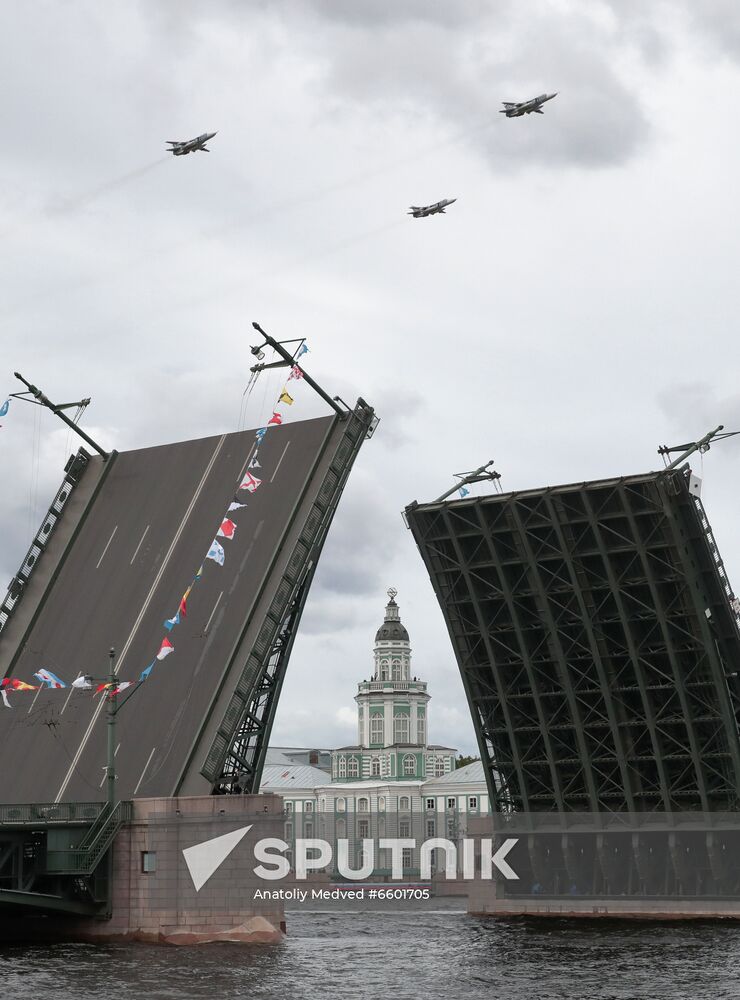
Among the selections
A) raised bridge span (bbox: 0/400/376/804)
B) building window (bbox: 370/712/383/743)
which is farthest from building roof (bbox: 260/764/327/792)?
raised bridge span (bbox: 0/400/376/804)

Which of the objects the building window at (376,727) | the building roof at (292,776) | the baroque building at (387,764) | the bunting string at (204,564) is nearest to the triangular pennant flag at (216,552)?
the bunting string at (204,564)

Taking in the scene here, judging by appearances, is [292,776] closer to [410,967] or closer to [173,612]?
[173,612]

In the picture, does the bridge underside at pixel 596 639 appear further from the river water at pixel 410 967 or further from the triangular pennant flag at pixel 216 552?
the triangular pennant flag at pixel 216 552

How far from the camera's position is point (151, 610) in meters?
41.8

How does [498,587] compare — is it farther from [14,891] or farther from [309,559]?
[14,891]

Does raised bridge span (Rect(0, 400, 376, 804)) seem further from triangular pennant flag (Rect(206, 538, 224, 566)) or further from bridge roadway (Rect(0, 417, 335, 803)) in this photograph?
triangular pennant flag (Rect(206, 538, 224, 566))

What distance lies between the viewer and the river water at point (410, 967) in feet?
96.4

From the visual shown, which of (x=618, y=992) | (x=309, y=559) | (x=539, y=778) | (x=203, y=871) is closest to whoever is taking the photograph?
(x=618, y=992)

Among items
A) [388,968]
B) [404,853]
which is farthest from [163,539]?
[404,853]

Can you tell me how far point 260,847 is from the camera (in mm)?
37531

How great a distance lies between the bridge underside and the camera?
43.5m

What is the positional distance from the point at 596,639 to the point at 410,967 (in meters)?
13.4

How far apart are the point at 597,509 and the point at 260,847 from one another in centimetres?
1302

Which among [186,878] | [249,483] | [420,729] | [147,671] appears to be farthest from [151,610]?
[420,729]
